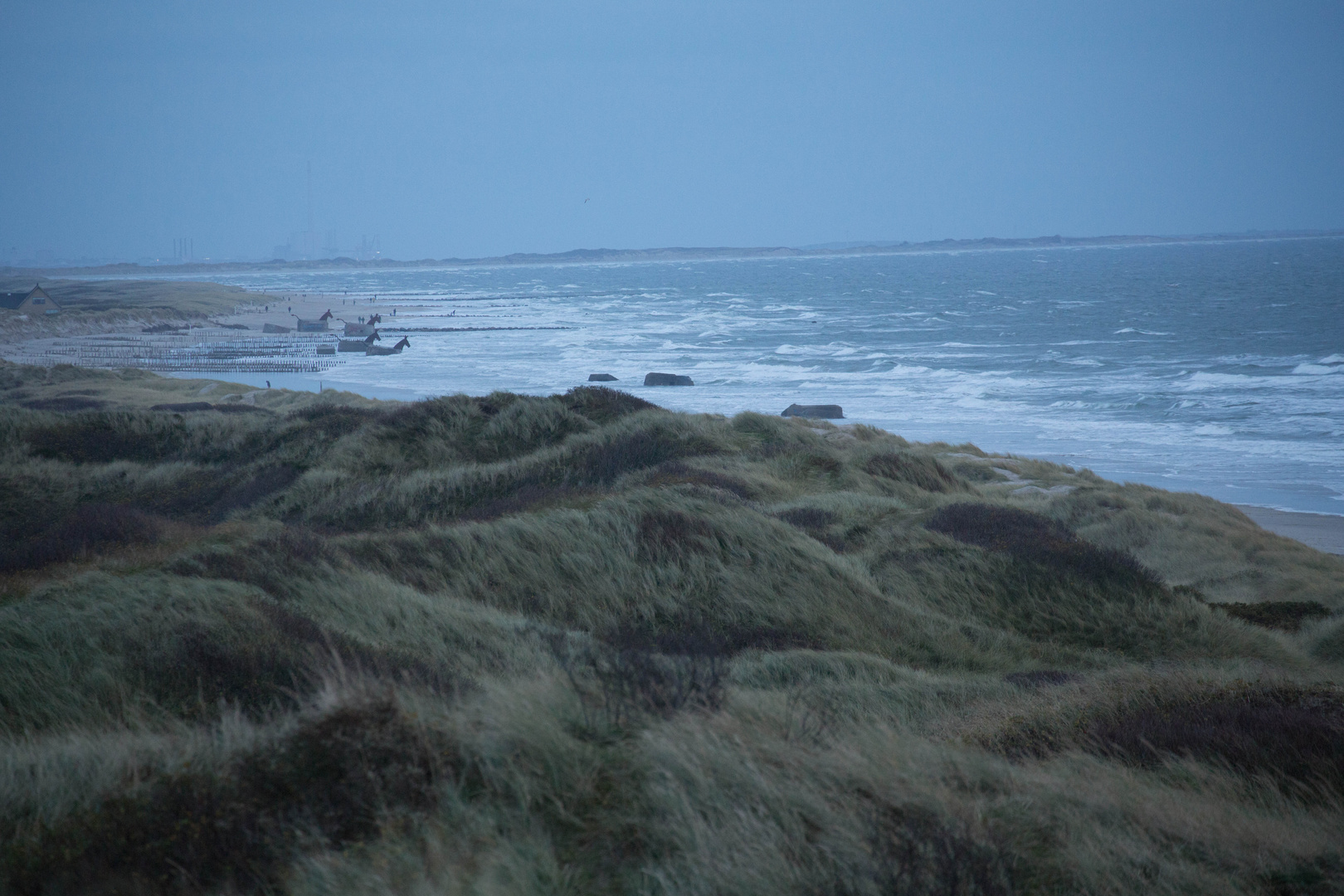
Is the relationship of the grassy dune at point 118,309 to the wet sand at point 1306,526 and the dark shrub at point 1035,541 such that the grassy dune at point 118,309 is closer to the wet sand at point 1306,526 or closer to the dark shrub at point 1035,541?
the dark shrub at point 1035,541

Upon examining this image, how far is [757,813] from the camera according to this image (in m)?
3.39

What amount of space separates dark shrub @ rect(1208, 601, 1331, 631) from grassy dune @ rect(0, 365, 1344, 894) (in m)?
0.09

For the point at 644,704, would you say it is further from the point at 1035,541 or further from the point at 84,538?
the point at 1035,541

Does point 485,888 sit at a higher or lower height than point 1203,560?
higher

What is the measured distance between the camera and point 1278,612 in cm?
1143

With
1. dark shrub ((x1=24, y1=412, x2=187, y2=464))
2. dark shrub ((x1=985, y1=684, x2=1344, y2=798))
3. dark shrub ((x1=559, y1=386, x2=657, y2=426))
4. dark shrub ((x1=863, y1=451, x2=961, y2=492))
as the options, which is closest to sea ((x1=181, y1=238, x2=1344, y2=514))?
dark shrub ((x1=863, y1=451, x2=961, y2=492))

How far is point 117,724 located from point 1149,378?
161 feet

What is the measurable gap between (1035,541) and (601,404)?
9.71 meters

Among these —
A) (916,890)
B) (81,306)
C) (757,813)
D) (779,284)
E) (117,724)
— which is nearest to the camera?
(916,890)

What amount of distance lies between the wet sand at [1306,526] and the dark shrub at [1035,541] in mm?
10968

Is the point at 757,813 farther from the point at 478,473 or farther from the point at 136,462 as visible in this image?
the point at 136,462

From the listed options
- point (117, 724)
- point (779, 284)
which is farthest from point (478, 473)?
point (779, 284)

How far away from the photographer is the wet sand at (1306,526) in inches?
792

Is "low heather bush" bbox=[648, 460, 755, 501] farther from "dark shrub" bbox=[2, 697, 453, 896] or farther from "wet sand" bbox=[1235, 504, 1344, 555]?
"wet sand" bbox=[1235, 504, 1344, 555]
